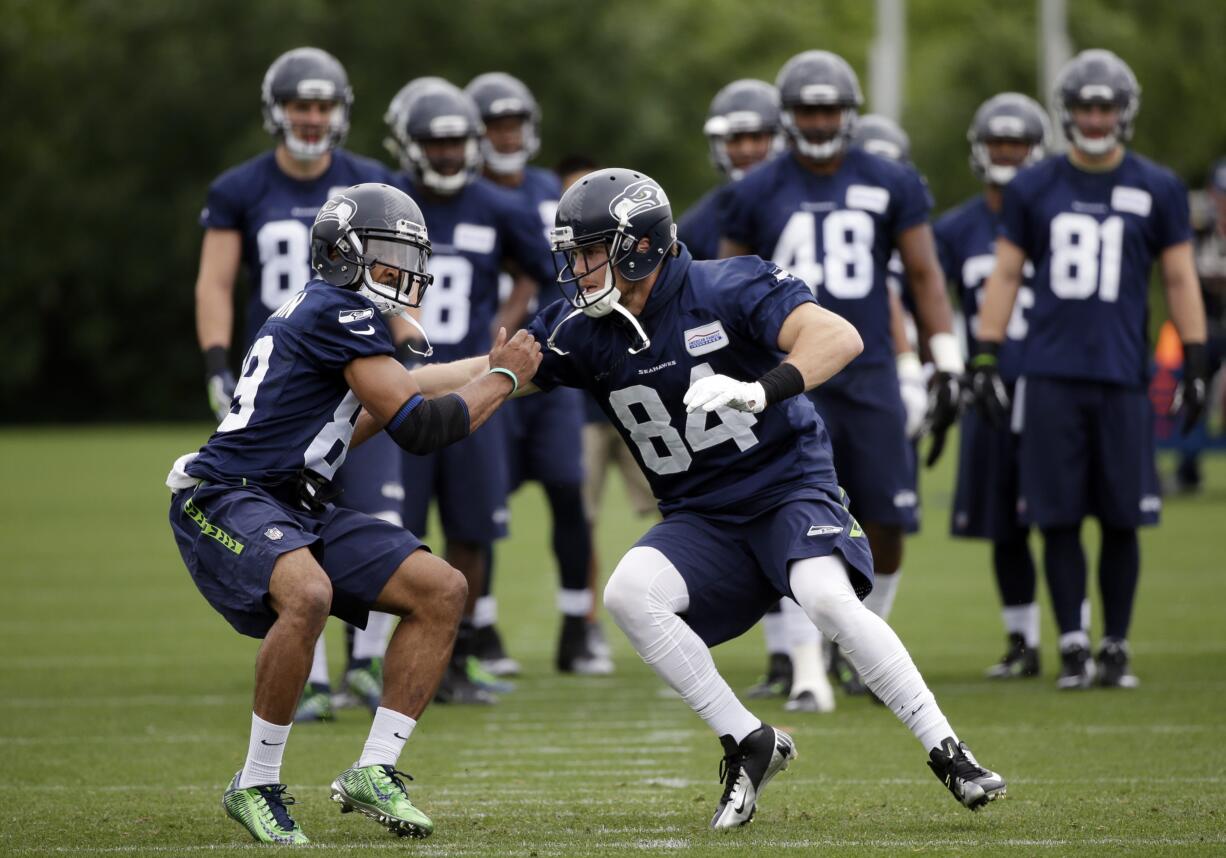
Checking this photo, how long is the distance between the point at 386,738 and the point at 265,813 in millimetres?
357

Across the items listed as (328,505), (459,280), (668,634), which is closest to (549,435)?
(459,280)

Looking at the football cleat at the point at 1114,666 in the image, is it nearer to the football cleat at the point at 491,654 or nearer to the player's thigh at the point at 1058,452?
the player's thigh at the point at 1058,452

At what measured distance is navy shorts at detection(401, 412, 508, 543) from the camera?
7555 mm

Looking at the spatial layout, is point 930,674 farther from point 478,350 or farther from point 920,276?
point 478,350

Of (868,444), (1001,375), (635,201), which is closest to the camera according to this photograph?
(635,201)

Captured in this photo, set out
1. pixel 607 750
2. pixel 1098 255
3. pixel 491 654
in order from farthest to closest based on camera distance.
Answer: pixel 491 654 < pixel 1098 255 < pixel 607 750

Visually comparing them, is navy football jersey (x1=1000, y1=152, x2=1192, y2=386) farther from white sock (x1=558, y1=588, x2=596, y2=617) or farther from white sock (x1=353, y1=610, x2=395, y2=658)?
white sock (x1=353, y1=610, x2=395, y2=658)

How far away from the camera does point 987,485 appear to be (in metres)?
8.09

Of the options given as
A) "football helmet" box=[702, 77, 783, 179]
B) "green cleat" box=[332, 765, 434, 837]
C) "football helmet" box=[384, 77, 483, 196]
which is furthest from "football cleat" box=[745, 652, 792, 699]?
"green cleat" box=[332, 765, 434, 837]

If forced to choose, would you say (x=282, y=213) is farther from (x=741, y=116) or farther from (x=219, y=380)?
(x=741, y=116)

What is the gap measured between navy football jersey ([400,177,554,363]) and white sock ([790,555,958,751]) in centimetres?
287

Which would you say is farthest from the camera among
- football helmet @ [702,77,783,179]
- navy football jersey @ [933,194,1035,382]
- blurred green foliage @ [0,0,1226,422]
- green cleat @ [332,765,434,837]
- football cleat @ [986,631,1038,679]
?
blurred green foliage @ [0,0,1226,422]

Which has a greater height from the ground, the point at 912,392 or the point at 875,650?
the point at 912,392

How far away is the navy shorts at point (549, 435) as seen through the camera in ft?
27.3
